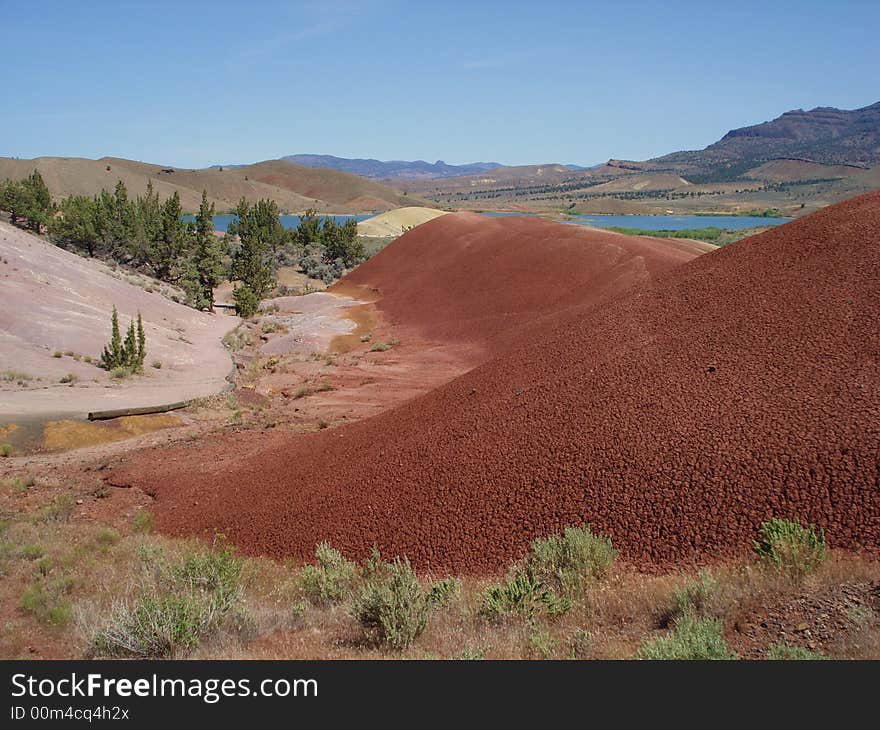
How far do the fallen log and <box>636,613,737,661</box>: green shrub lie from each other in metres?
15.5

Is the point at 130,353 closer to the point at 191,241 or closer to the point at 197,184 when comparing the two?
the point at 191,241

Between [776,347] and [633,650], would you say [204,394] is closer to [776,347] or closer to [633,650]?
[776,347]

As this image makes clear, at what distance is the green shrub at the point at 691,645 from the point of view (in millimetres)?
4590

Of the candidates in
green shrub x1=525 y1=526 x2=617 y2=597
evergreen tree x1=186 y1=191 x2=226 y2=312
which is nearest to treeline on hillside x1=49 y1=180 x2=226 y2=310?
evergreen tree x1=186 y1=191 x2=226 y2=312

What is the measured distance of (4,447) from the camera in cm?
1488

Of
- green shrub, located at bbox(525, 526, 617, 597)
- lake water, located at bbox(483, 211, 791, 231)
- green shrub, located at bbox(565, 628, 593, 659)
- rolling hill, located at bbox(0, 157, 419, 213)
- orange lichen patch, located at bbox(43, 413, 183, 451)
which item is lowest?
orange lichen patch, located at bbox(43, 413, 183, 451)

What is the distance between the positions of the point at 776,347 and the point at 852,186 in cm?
15066

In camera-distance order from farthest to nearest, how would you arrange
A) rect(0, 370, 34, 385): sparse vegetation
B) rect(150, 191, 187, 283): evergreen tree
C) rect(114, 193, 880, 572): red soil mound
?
rect(150, 191, 187, 283): evergreen tree → rect(0, 370, 34, 385): sparse vegetation → rect(114, 193, 880, 572): red soil mound

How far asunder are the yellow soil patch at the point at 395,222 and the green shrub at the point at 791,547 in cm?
7763

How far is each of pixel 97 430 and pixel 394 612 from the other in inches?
514

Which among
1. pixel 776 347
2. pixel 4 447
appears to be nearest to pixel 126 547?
pixel 4 447

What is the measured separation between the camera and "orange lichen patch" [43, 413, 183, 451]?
15.6 meters

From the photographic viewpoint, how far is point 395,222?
88.9m

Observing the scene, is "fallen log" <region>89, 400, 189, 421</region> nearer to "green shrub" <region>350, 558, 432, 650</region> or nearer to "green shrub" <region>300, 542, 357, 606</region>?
"green shrub" <region>300, 542, 357, 606</region>
